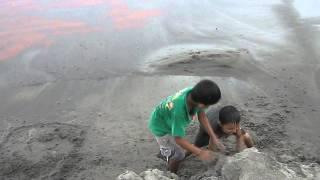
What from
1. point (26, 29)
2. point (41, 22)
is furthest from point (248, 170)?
point (41, 22)

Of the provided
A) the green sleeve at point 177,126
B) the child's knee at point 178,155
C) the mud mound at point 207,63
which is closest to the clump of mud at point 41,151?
the child's knee at point 178,155

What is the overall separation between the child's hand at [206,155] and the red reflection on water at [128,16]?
18.5 feet

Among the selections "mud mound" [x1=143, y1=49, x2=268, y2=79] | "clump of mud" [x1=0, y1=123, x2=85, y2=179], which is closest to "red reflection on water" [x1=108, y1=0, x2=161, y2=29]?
"mud mound" [x1=143, y1=49, x2=268, y2=79]

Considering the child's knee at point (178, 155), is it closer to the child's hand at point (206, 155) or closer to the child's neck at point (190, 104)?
the child's hand at point (206, 155)

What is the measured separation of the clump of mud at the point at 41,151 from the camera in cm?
500

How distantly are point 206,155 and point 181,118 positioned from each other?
488mm

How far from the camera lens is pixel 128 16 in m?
10.1

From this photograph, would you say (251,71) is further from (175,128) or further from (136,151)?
(175,128)

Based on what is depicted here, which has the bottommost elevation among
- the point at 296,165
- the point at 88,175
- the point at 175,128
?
the point at 88,175

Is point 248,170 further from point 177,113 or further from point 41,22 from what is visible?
point 41,22

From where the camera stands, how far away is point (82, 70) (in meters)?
7.54

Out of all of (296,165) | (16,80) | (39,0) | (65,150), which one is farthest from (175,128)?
(39,0)

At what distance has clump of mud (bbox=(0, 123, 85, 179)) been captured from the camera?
16.4 ft

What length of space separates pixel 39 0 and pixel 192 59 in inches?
Answer: 225
